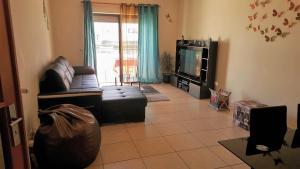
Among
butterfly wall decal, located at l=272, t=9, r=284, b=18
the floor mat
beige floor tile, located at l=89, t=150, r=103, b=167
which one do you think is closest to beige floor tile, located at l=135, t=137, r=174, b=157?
beige floor tile, located at l=89, t=150, r=103, b=167

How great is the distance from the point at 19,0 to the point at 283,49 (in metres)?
3.47

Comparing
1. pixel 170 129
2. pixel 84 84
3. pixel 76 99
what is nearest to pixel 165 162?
pixel 170 129

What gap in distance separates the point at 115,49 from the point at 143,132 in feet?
11.9

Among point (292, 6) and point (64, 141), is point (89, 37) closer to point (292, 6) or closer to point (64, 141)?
point (64, 141)

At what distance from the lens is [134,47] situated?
6184mm

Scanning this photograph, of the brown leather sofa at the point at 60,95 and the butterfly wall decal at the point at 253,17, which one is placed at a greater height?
the butterfly wall decal at the point at 253,17

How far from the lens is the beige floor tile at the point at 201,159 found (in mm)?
2346

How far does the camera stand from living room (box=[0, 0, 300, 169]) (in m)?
2.42

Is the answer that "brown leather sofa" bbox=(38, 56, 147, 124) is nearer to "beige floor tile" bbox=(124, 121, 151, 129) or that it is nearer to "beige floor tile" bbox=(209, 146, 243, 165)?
"beige floor tile" bbox=(124, 121, 151, 129)

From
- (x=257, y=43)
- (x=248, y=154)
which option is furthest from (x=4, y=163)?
(x=257, y=43)

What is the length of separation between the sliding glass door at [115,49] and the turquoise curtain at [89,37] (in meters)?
0.26

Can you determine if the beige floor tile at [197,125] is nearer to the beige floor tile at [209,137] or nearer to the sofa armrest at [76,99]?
the beige floor tile at [209,137]

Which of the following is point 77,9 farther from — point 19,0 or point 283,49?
point 283,49

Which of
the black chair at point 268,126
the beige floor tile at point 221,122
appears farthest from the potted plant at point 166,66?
the black chair at point 268,126
